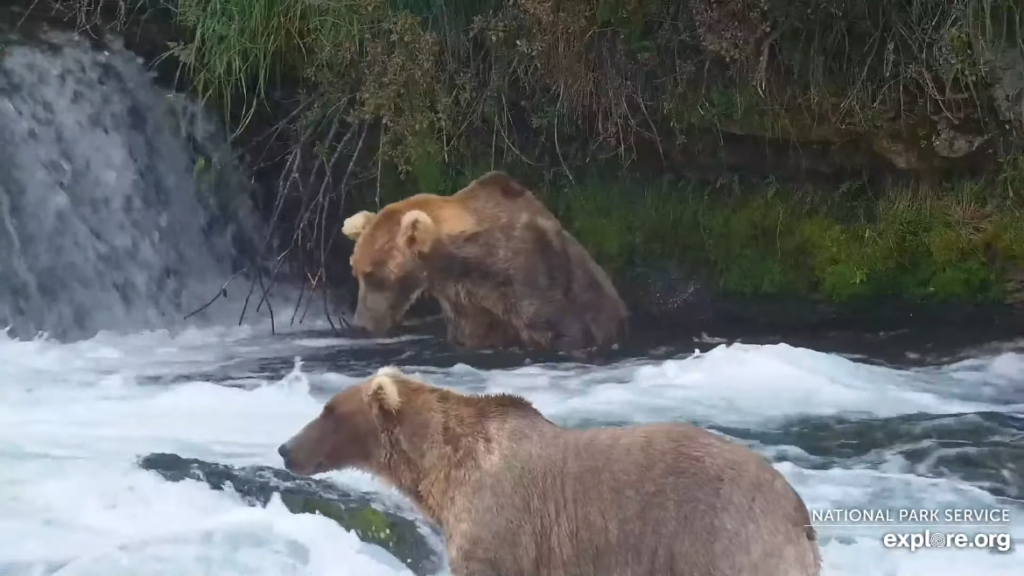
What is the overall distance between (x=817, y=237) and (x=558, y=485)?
135 cm

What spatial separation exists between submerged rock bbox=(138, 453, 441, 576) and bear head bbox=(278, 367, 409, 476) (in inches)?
3.0

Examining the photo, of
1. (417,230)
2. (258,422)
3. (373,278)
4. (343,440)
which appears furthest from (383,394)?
(417,230)

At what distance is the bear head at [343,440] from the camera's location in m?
2.73

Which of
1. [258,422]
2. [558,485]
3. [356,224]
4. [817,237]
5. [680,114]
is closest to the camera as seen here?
[558,485]

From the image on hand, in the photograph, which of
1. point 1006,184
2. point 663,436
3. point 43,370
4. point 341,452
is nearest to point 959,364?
point 1006,184

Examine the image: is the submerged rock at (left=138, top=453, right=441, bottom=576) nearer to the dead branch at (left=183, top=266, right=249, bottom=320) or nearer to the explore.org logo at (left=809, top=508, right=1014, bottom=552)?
the dead branch at (left=183, top=266, right=249, bottom=320)

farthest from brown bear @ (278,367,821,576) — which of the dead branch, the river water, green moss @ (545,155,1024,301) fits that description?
green moss @ (545,155,1024,301)

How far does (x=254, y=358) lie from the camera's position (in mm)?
3133

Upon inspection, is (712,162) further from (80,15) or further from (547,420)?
(80,15)

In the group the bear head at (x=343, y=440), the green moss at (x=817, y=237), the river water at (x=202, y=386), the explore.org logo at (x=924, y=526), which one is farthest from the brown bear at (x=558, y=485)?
the green moss at (x=817, y=237)

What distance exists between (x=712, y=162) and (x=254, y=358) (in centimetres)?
157

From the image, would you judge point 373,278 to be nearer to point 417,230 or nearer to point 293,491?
point 417,230

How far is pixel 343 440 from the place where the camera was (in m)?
2.74

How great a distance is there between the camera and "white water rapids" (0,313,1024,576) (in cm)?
267
